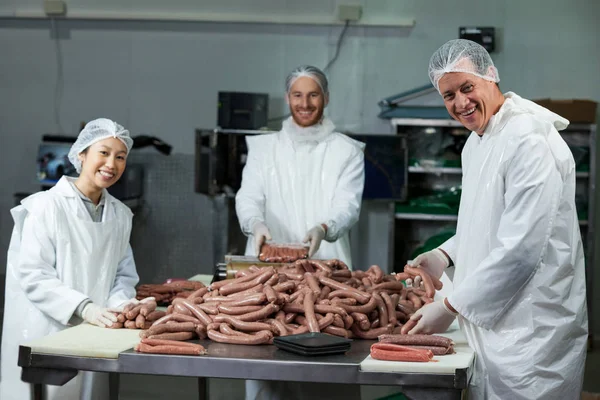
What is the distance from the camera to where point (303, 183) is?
4.63m

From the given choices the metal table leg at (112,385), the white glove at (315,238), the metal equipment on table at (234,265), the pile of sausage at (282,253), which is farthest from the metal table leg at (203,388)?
the white glove at (315,238)

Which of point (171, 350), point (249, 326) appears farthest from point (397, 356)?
point (171, 350)

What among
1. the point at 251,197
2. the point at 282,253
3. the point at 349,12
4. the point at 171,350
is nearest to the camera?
Answer: the point at 171,350

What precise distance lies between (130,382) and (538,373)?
350 centimetres

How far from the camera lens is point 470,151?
3.10m

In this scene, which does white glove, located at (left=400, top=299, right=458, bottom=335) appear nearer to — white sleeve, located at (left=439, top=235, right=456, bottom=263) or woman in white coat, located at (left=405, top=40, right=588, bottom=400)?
woman in white coat, located at (left=405, top=40, right=588, bottom=400)

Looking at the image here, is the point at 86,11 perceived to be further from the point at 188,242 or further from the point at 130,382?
the point at 130,382

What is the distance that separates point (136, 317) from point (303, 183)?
1.84 metres

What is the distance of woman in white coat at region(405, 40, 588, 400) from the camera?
2645 mm

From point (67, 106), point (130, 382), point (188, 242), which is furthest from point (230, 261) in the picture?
point (67, 106)

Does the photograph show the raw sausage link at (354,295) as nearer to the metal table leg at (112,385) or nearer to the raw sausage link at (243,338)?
the raw sausage link at (243,338)

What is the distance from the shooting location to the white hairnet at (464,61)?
111 inches

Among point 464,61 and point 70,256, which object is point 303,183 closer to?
point 70,256

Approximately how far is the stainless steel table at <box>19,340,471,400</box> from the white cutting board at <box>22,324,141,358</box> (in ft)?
0.06
